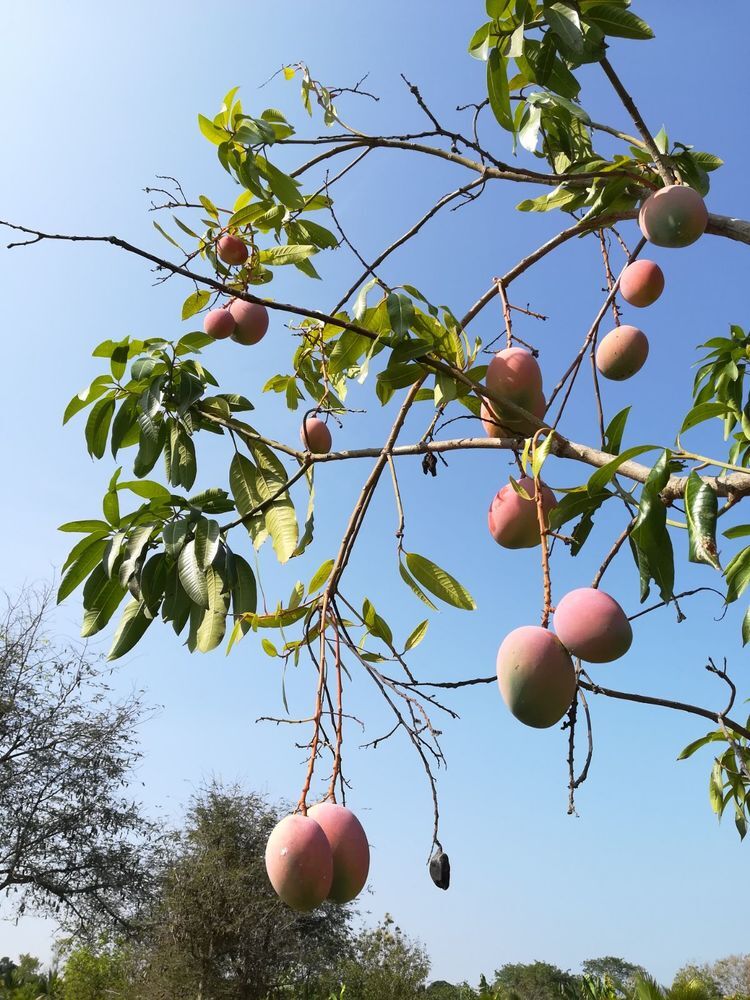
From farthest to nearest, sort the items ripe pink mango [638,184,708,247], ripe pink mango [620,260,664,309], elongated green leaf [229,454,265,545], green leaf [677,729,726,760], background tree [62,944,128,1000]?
background tree [62,944,128,1000] → green leaf [677,729,726,760] → ripe pink mango [620,260,664,309] → elongated green leaf [229,454,265,545] → ripe pink mango [638,184,708,247]

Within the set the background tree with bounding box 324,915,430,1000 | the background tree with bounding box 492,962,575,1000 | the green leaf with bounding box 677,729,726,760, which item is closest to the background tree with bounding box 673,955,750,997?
the background tree with bounding box 492,962,575,1000

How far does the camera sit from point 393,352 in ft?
4.02

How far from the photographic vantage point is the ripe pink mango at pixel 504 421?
3.98 feet

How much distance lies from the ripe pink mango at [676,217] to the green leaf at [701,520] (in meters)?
0.56

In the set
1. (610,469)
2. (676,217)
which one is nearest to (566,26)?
(676,217)

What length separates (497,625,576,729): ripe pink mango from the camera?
850 mm

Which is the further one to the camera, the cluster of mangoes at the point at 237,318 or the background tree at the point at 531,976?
the background tree at the point at 531,976

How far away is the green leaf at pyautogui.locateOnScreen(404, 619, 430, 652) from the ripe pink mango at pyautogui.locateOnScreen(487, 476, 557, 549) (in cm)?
20

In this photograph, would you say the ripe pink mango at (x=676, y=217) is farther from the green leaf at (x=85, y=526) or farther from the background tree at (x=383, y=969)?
the background tree at (x=383, y=969)

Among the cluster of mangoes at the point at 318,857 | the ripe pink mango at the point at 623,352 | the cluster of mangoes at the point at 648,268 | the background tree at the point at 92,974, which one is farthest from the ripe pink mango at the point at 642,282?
the background tree at the point at 92,974

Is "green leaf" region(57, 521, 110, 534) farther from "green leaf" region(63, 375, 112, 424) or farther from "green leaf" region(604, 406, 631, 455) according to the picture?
"green leaf" region(604, 406, 631, 455)

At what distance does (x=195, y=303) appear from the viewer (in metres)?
1.87

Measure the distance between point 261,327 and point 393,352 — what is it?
77 cm

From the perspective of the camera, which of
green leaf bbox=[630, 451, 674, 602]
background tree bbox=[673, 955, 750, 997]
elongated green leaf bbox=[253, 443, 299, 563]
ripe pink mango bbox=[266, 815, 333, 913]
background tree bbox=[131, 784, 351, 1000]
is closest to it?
→ ripe pink mango bbox=[266, 815, 333, 913]
